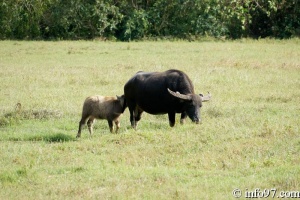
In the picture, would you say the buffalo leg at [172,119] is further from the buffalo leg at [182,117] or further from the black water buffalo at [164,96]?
the buffalo leg at [182,117]

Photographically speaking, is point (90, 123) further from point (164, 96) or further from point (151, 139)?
point (151, 139)

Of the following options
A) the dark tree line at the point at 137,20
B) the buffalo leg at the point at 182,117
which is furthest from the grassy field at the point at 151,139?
→ the dark tree line at the point at 137,20

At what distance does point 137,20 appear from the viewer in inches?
1288

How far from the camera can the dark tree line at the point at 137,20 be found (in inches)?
1261

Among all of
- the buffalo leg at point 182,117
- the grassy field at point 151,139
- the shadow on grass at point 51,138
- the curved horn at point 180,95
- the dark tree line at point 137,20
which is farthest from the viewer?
the dark tree line at point 137,20

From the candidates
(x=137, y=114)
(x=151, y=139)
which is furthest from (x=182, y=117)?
(x=151, y=139)

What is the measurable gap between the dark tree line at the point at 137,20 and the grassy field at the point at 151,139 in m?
10.3

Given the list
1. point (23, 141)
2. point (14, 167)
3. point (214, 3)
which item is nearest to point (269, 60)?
point (214, 3)

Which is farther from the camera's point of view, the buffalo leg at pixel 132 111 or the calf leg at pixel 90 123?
the buffalo leg at pixel 132 111

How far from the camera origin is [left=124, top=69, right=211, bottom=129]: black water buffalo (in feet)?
39.9

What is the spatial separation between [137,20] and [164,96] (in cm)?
2060

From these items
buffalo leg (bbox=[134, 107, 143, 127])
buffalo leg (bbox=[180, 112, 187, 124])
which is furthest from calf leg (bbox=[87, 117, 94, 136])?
buffalo leg (bbox=[180, 112, 187, 124])

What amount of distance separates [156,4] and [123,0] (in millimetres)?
1747

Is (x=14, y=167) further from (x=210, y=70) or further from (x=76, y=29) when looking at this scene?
(x=76, y=29)
